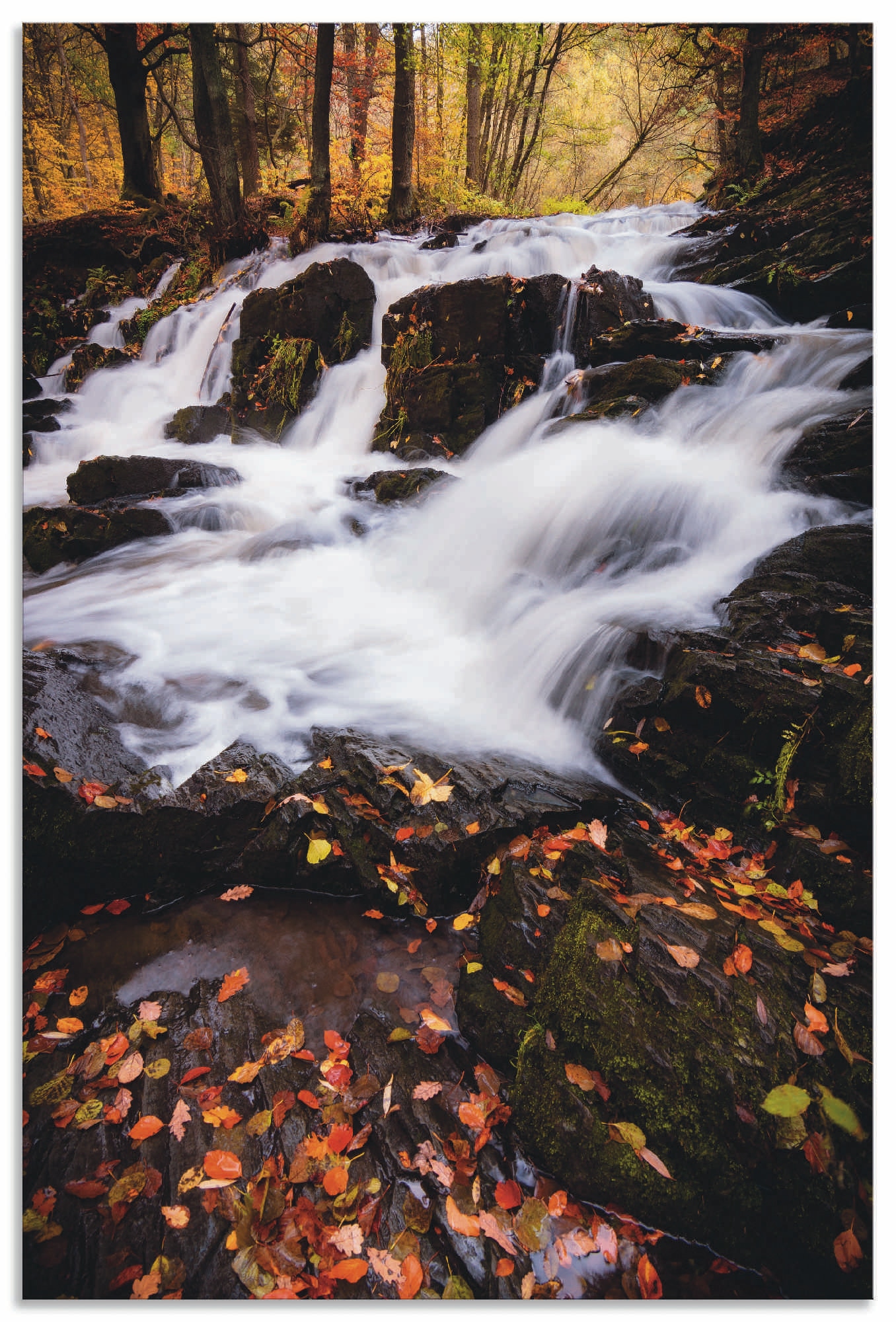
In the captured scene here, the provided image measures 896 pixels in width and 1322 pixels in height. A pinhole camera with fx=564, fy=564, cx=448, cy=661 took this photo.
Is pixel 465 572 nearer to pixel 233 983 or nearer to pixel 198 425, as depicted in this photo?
pixel 233 983

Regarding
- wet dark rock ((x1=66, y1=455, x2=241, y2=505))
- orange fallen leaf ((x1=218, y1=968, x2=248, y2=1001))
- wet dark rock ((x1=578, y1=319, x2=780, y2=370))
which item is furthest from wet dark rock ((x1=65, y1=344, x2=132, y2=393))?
orange fallen leaf ((x1=218, y1=968, x2=248, y2=1001))

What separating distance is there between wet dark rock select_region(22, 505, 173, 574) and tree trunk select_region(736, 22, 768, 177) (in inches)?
476

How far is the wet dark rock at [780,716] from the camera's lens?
269 cm

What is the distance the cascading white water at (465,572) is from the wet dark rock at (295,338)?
4.40ft

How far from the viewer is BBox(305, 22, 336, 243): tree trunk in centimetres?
1084

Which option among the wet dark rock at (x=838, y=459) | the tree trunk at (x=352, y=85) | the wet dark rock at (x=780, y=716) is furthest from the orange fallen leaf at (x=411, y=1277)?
the tree trunk at (x=352, y=85)

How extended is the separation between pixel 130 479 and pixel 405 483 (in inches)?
143

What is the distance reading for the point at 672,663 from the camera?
3.54 metres

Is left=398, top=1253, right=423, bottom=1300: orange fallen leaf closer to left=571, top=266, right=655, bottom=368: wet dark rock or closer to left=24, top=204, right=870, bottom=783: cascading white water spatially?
left=24, top=204, right=870, bottom=783: cascading white water

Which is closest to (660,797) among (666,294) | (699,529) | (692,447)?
(699,529)

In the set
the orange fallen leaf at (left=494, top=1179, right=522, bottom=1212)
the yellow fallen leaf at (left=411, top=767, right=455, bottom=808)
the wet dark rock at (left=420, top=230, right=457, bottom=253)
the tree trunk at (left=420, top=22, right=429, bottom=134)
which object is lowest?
the orange fallen leaf at (left=494, top=1179, right=522, bottom=1212)

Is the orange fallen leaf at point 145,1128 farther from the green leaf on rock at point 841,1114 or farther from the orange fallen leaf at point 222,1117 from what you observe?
the green leaf on rock at point 841,1114

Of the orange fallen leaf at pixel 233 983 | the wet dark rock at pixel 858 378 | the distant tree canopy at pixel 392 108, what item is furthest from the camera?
the distant tree canopy at pixel 392 108

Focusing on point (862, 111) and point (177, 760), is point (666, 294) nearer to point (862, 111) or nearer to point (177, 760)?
point (862, 111)
